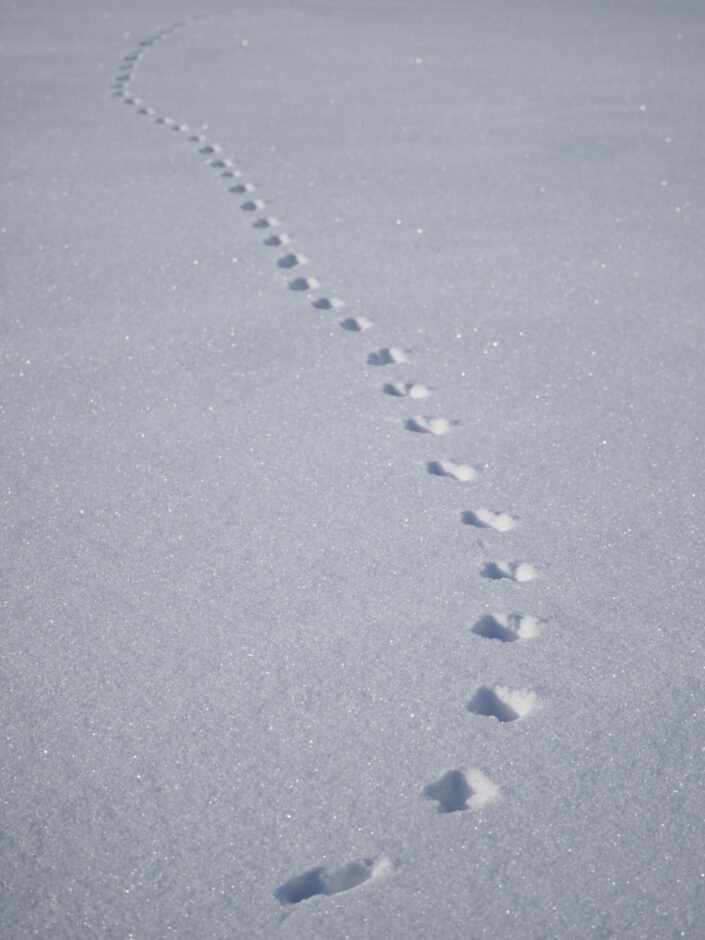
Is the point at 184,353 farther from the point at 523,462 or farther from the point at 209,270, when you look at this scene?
the point at 523,462

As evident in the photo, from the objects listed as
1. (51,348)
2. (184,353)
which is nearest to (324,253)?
(184,353)

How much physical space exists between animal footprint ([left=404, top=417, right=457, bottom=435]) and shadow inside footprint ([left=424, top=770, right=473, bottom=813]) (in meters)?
0.90

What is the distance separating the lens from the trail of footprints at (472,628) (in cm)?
114

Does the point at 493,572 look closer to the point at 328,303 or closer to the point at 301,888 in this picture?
the point at 301,888

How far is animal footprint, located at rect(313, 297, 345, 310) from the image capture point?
2.51m

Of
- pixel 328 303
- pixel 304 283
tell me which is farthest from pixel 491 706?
pixel 304 283

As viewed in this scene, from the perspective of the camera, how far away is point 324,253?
2820 millimetres

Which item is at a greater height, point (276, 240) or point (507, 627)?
point (276, 240)

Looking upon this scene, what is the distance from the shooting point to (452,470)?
6.18 feet

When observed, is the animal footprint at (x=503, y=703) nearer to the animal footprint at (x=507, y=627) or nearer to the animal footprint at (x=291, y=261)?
the animal footprint at (x=507, y=627)

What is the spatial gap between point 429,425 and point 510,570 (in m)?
0.50

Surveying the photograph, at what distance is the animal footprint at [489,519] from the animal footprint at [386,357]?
2.03ft

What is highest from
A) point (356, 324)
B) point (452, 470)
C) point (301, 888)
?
point (356, 324)

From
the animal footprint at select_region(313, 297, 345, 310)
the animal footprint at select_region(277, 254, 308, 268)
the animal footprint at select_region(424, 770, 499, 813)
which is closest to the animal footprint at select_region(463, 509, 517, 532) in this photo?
the animal footprint at select_region(424, 770, 499, 813)
